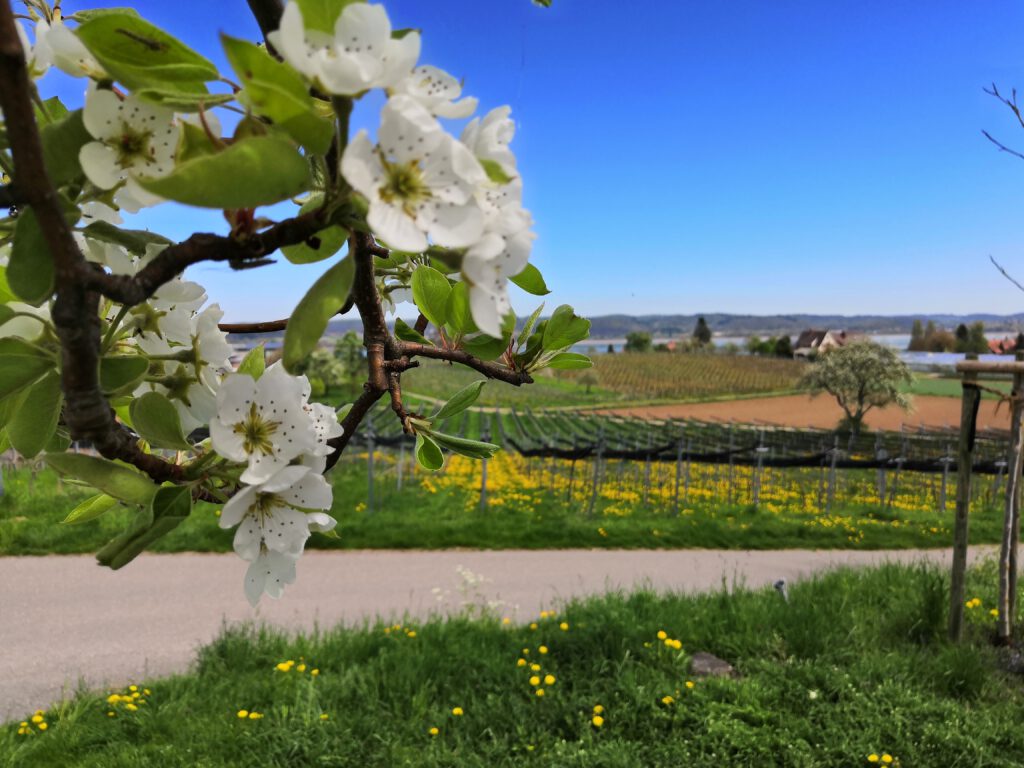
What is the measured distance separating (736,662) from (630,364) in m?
39.8

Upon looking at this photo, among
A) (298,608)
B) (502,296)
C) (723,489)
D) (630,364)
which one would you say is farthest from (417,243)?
(630,364)

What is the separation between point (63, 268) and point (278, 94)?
6.8 inches

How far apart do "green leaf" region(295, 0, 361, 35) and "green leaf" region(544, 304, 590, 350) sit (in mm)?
477

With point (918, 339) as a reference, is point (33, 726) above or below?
below

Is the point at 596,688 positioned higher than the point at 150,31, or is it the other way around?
the point at 150,31

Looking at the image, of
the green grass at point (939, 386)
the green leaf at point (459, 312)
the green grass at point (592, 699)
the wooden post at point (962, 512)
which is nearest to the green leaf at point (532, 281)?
the green leaf at point (459, 312)

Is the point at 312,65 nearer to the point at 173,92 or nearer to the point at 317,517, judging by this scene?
the point at 173,92

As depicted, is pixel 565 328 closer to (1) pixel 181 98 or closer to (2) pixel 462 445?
(2) pixel 462 445

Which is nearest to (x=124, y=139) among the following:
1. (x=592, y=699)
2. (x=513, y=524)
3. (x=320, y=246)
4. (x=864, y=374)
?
(x=320, y=246)

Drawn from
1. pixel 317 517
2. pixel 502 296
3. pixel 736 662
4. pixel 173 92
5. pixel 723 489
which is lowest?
pixel 723 489

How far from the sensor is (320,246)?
1.55ft

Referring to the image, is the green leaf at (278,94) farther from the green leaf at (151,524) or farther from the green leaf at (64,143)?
the green leaf at (151,524)

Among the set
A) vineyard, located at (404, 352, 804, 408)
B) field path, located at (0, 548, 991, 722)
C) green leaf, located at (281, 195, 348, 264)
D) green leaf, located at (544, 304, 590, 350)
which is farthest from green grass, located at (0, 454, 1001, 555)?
vineyard, located at (404, 352, 804, 408)

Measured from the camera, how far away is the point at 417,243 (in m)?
0.38
